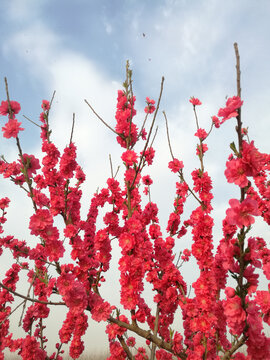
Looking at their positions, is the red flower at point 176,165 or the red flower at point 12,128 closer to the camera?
the red flower at point 12,128

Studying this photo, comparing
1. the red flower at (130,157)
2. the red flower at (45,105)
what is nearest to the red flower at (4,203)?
the red flower at (45,105)

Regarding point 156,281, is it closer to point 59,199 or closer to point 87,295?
point 87,295

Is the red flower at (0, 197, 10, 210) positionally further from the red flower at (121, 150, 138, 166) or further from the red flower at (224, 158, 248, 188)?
the red flower at (224, 158, 248, 188)

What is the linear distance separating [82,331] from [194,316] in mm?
1759

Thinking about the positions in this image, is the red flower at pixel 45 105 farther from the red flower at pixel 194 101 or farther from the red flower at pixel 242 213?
the red flower at pixel 242 213

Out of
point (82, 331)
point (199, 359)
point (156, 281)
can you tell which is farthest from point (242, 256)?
point (82, 331)

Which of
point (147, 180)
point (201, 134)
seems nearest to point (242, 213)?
point (147, 180)

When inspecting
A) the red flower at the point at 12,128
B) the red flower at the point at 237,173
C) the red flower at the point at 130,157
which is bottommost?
the red flower at the point at 237,173

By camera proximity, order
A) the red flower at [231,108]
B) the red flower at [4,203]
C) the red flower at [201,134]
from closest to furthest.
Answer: the red flower at [231,108] → the red flower at [201,134] → the red flower at [4,203]

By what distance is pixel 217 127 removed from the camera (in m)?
5.17

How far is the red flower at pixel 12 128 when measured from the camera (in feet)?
10.2

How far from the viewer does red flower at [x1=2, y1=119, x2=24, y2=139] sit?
3.10 meters

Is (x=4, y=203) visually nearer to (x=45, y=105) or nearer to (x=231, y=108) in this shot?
(x=45, y=105)

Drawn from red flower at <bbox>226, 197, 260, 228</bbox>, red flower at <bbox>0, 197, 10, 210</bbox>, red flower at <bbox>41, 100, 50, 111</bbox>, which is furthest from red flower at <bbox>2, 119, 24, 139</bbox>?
red flower at <bbox>0, 197, 10, 210</bbox>
